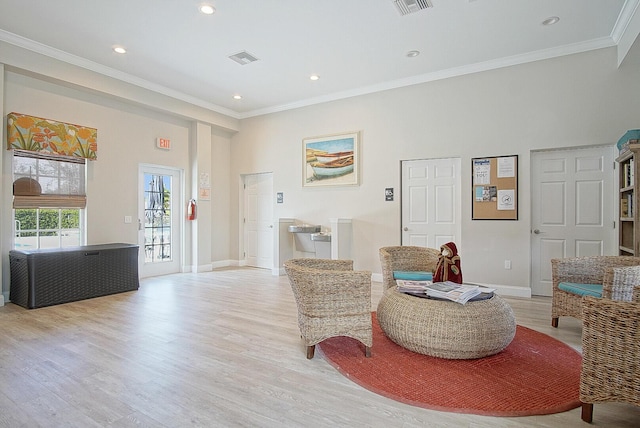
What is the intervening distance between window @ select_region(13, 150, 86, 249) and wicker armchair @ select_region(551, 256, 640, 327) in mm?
6333

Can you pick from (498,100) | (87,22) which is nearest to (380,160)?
(498,100)

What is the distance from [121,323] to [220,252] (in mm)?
3885

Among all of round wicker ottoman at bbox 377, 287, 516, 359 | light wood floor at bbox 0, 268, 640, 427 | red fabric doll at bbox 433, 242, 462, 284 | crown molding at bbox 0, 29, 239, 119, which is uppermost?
crown molding at bbox 0, 29, 239, 119

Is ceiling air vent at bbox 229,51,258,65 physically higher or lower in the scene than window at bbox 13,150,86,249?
higher

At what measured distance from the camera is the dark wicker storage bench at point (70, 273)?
4215 mm

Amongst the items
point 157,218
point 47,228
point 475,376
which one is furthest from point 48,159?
point 475,376

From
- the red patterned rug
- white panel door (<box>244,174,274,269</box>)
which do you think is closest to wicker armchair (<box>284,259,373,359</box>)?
the red patterned rug

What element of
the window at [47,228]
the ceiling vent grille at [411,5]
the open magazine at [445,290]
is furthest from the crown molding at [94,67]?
the open magazine at [445,290]

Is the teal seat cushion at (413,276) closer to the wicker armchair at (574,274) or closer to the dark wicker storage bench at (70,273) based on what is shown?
the wicker armchair at (574,274)

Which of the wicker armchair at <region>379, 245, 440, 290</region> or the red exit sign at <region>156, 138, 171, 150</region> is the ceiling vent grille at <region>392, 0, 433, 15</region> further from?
the red exit sign at <region>156, 138, 171, 150</region>

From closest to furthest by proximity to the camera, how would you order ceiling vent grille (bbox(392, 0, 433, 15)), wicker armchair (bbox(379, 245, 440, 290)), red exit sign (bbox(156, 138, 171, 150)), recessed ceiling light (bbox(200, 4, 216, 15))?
ceiling vent grille (bbox(392, 0, 433, 15)) → recessed ceiling light (bbox(200, 4, 216, 15)) → wicker armchair (bbox(379, 245, 440, 290)) → red exit sign (bbox(156, 138, 171, 150))

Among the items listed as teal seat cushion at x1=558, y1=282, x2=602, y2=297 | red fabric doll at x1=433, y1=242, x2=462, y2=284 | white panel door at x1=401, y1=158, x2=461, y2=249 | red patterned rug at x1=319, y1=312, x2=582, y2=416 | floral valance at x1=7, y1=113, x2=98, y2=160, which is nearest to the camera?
red patterned rug at x1=319, y1=312, x2=582, y2=416

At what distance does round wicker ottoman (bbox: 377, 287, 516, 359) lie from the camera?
258cm

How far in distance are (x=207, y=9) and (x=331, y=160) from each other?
10.9ft
